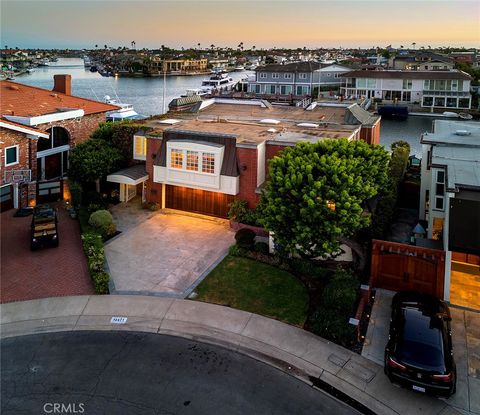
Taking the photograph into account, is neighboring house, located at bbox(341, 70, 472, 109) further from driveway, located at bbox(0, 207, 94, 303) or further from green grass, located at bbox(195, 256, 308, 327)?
driveway, located at bbox(0, 207, 94, 303)

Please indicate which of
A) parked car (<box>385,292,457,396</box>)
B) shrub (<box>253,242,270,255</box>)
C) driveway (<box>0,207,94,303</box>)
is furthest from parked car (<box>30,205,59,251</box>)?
parked car (<box>385,292,457,396</box>)

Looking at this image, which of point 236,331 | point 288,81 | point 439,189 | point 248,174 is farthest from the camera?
point 288,81

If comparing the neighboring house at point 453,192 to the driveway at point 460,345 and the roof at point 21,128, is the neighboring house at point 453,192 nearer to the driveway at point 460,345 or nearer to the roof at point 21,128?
the driveway at point 460,345

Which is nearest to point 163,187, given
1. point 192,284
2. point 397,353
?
point 192,284

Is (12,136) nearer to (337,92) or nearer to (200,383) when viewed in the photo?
(200,383)

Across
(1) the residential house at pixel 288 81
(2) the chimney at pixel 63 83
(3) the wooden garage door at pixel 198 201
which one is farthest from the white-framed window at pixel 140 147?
(1) the residential house at pixel 288 81

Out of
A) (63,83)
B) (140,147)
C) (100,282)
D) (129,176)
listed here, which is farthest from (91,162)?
(63,83)

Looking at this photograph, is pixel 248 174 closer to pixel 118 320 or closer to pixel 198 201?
pixel 198 201
